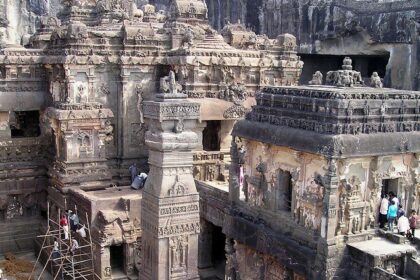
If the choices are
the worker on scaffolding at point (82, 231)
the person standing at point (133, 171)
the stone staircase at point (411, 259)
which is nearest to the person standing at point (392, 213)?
the stone staircase at point (411, 259)

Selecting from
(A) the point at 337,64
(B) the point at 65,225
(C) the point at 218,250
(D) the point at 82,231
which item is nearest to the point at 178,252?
(D) the point at 82,231

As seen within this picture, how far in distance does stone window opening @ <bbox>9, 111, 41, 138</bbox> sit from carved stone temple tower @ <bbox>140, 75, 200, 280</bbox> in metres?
13.1

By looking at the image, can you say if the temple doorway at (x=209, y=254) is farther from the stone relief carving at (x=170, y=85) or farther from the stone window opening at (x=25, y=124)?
the stone window opening at (x=25, y=124)

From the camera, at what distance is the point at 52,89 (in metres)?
20.0

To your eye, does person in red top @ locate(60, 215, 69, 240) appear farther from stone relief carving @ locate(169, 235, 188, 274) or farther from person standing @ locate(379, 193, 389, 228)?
person standing @ locate(379, 193, 389, 228)

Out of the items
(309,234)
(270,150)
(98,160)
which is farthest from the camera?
(98,160)

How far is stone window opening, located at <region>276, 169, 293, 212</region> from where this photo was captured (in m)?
13.7

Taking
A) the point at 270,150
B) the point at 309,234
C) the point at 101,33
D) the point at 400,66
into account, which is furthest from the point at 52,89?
the point at 400,66

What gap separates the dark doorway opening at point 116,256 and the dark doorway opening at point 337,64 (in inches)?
779

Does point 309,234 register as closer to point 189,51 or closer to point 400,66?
point 189,51

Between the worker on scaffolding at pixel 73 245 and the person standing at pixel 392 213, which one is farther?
the worker on scaffolding at pixel 73 245

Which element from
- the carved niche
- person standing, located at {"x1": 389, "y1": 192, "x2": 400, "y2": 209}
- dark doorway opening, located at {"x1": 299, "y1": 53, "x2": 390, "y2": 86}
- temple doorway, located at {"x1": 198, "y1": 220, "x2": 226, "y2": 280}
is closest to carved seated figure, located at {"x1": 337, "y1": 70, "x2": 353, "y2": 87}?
the carved niche

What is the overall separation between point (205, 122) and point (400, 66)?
12.2 meters

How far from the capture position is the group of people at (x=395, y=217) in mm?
12641
